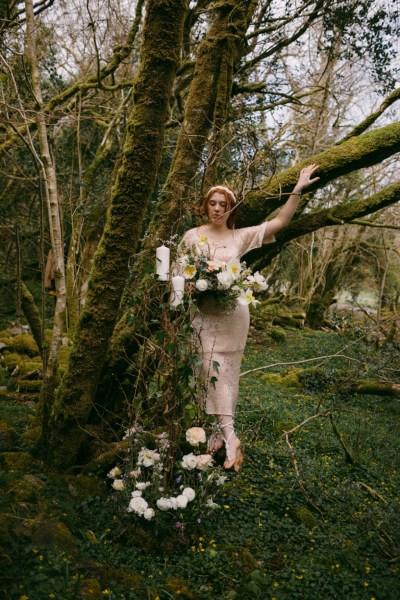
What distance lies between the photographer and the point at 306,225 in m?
4.48

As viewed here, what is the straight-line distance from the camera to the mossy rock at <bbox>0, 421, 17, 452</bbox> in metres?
3.71

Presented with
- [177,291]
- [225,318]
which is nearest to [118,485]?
[177,291]

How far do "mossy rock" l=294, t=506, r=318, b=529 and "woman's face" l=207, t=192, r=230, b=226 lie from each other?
8.12 feet

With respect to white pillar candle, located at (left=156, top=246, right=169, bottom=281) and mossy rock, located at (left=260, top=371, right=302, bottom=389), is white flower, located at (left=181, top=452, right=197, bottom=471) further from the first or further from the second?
mossy rock, located at (left=260, top=371, right=302, bottom=389)

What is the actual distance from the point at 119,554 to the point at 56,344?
1735 mm

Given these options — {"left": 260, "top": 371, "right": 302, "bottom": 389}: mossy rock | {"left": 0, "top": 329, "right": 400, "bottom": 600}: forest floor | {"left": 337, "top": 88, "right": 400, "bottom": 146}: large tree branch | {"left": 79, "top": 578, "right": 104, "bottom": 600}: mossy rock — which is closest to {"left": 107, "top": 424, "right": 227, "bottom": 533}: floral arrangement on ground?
{"left": 0, "top": 329, "right": 400, "bottom": 600}: forest floor

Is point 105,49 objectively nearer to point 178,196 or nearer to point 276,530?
point 178,196

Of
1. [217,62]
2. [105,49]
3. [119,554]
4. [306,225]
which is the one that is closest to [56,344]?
[119,554]

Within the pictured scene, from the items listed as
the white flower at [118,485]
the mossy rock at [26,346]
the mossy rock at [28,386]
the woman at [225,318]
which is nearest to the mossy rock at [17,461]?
the white flower at [118,485]

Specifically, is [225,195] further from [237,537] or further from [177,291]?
[237,537]

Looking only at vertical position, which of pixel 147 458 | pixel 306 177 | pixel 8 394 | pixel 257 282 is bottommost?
pixel 8 394

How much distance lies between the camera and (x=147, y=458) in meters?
3.10

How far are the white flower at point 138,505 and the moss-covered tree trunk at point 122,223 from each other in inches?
30.8

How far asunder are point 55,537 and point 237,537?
4.47 feet
